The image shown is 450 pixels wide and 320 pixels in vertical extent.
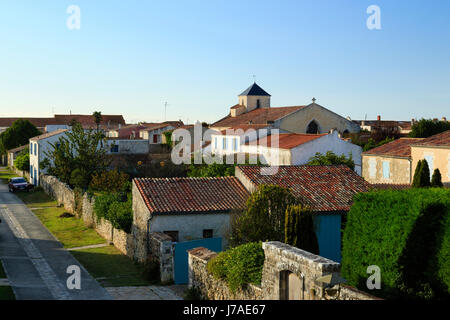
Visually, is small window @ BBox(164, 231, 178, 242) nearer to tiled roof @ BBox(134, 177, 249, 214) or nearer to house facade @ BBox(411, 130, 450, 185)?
tiled roof @ BBox(134, 177, 249, 214)

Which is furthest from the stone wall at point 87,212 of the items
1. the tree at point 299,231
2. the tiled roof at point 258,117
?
the tiled roof at point 258,117

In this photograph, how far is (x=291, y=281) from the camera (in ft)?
42.8

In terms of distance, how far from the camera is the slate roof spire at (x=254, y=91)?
8206 centimetres

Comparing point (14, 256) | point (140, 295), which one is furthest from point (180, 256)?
point (14, 256)

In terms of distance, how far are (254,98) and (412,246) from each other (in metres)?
68.7

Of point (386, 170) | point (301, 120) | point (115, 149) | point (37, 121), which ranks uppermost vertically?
point (37, 121)

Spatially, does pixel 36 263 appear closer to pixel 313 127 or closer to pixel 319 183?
pixel 319 183

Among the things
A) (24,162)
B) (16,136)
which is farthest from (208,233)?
(16,136)

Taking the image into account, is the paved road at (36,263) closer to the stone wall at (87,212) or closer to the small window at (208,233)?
the stone wall at (87,212)

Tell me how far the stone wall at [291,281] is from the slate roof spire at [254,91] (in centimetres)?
6735

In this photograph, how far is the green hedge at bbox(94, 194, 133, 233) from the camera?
2552 centimetres

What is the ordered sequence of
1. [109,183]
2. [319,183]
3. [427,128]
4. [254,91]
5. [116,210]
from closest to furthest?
1. [319,183]
2. [116,210]
3. [109,183]
4. [427,128]
5. [254,91]

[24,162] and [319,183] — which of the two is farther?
[24,162]

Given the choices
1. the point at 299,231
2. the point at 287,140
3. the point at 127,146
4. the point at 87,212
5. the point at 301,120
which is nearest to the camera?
the point at 299,231
